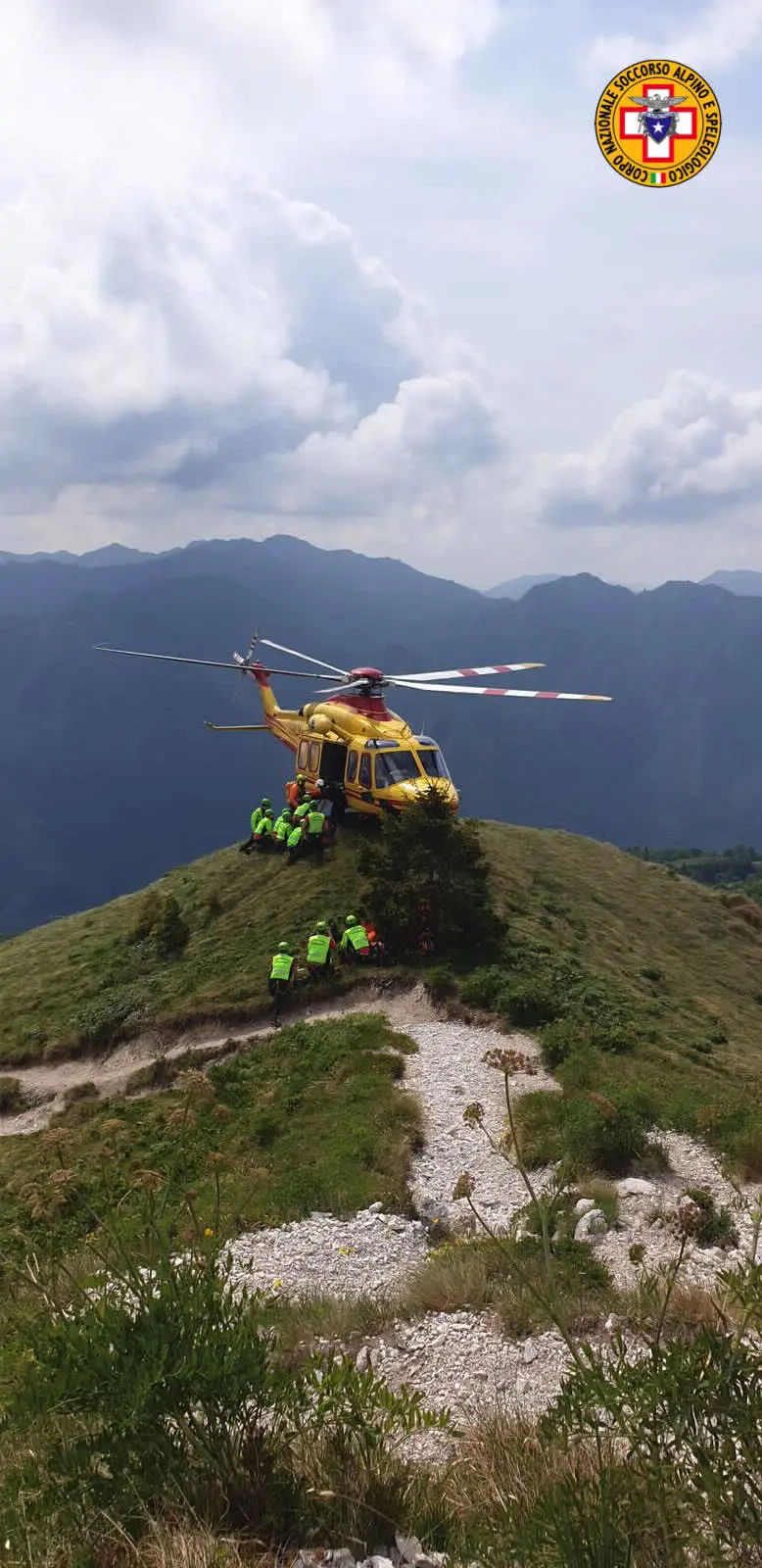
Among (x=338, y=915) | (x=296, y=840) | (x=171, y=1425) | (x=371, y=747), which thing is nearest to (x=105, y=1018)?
(x=338, y=915)

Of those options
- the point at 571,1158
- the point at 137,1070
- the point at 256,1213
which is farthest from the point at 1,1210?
the point at 571,1158

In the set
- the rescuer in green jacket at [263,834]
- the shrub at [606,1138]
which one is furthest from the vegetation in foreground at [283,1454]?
the rescuer in green jacket at [263,834]

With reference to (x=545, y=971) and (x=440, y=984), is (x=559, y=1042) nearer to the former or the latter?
(x=440, y=984)

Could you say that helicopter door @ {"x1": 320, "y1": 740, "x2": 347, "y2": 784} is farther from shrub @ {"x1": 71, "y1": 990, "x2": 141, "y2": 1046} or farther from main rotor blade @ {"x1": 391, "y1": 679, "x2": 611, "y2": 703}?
shrub @ {"x1": 71, "y1": 990, "x2": 141, "y2": 1046}

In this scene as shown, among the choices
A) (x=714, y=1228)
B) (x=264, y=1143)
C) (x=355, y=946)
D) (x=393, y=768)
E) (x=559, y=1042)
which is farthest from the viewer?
(x=393, y=768)

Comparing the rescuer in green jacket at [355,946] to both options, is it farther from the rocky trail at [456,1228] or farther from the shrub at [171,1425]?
the shrub at [171,1425]

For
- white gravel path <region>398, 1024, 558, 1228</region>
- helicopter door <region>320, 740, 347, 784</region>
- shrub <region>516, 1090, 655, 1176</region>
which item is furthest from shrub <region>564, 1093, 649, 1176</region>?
helicopter door <region>320, 740, 347, 784</region>
